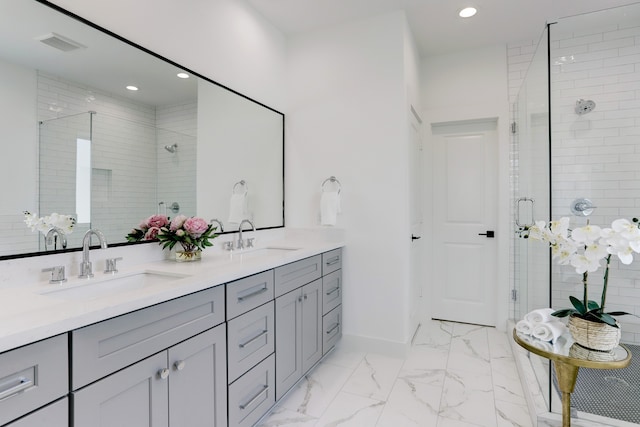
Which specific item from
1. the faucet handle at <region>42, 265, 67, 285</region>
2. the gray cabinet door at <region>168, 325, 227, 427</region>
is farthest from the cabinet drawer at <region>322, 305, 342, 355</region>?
the faucet handle at <region>42, 265, 67, 285</region>

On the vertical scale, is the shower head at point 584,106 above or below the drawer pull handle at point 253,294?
above

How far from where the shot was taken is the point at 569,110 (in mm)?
2156

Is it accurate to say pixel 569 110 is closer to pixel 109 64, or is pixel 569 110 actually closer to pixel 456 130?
pixel 456 130

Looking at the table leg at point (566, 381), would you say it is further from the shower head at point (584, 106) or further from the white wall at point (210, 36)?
the white wall at point (210, 36)

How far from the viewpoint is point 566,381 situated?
4.66ft

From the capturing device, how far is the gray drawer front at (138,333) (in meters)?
0.95

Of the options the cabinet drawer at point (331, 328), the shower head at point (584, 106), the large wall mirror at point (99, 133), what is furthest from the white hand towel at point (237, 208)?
the shower head at point (584, 106)

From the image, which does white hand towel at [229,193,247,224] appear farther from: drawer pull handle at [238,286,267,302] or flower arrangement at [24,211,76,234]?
flower arrangement at [24,211,76,234]

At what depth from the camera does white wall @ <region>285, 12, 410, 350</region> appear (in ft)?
8.64

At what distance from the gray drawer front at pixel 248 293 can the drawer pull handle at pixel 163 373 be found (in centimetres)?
34

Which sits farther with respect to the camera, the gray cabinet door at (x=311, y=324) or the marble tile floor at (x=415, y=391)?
the gray cabinet door at (x=311, y=324)

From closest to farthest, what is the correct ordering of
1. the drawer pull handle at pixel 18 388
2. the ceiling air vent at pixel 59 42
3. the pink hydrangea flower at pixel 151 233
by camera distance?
the drawer pull handle at pixel 18 388 < the ceiling air vent at pixel 59 42 < the pink hydrangea flower at pixel 151 233

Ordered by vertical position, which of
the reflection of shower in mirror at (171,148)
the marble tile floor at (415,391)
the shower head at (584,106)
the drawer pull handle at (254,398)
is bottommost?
the marble tile floor at (415,391)

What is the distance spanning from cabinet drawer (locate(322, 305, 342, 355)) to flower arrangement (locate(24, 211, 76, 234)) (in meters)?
1.63
